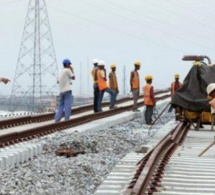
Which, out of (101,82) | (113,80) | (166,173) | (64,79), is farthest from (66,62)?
(166,173)

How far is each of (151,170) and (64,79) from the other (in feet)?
29.5

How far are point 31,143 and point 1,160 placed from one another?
2.75 metres

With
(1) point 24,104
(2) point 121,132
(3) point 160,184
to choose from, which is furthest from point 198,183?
(1) point 24,104

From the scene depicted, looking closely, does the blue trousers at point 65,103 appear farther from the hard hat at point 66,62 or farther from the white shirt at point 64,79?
the hard hat at point 66,62

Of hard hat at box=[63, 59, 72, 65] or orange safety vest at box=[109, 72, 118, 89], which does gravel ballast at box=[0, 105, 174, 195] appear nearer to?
hard hat at box=[63, 59, 72, 65]

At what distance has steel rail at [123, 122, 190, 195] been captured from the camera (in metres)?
7.75

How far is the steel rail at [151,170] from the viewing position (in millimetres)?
7754

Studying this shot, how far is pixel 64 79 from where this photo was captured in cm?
1767

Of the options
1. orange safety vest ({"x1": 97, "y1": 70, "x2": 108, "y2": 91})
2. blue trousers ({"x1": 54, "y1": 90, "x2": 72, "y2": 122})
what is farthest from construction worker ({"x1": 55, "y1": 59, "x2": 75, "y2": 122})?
orange safety vest ({"x1": 97, "y1": 70, "x2": 108, "y2": 91})

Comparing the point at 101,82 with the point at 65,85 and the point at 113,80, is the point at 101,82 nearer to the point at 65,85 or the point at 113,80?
the point at 113,80

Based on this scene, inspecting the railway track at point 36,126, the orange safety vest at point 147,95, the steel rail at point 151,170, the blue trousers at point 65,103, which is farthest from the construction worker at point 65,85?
the steel rail at point 151,170

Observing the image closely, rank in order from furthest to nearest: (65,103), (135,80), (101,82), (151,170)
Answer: (135,80) → (101,82) → (65,103) → (151,170)

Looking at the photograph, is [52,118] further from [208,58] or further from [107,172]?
[107,172]

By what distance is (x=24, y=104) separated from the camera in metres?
25.6
